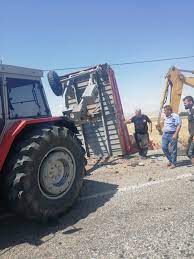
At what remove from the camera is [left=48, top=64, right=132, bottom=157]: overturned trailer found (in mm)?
10539

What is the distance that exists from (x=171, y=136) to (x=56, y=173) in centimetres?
407

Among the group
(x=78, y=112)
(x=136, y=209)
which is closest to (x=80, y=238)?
(x=136, y=209)

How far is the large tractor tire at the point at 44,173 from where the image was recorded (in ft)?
14.6

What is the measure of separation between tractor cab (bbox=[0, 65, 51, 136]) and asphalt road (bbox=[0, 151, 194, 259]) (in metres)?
1.55

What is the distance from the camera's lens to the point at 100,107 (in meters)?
10.8

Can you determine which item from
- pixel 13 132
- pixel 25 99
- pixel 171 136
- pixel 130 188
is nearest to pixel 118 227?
pixel 13 132

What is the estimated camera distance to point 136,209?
5215 millimetres

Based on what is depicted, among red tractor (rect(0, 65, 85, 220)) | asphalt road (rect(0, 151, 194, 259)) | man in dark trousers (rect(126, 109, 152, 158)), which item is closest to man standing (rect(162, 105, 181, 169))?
asphalt road (rect(0, 151, 194, 259))

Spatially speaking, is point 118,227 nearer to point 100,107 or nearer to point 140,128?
point 140,128

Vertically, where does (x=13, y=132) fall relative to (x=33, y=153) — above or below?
above

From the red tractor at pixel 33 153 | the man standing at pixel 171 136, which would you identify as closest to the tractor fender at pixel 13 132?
the red tractor at pixel 33 153

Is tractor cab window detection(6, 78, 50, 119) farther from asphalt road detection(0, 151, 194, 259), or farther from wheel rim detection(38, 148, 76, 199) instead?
asphalt road detection(0, 151, 194, 259)

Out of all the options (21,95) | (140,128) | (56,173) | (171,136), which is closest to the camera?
(56,173)

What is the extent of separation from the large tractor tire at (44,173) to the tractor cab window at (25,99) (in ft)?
1.45
